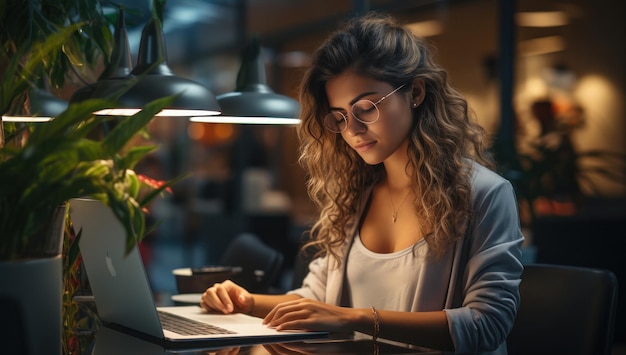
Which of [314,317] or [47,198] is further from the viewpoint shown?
[314,317]

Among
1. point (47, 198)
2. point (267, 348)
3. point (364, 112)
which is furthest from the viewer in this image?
point (364, 112)

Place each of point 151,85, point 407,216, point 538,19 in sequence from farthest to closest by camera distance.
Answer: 1. point 538,19
2. point 407,216
3. point 151,85

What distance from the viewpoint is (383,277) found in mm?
2178

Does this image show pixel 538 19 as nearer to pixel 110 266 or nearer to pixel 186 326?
pixel 186 326

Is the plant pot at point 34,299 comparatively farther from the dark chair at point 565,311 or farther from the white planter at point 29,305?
the dark chair at point 565,311

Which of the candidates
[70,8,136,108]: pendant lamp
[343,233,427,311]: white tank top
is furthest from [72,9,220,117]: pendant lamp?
[343,233,427,311]: white tank top

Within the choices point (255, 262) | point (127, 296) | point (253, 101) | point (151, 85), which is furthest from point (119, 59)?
point (255, 262)

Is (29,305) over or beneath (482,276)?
over

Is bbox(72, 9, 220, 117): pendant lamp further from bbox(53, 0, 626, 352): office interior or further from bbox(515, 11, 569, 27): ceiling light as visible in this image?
bbox(515, 11, 569, 27): ceiling light

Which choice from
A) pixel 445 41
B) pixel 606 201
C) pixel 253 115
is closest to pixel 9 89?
pixel 253 115

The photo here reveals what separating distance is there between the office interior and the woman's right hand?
652 mm

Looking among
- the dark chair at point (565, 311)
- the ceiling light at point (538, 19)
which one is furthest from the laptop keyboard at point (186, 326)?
the ceiling light at point (538, 19)

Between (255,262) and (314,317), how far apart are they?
150 cm

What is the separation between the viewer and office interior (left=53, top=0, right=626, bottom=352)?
5.16 m
